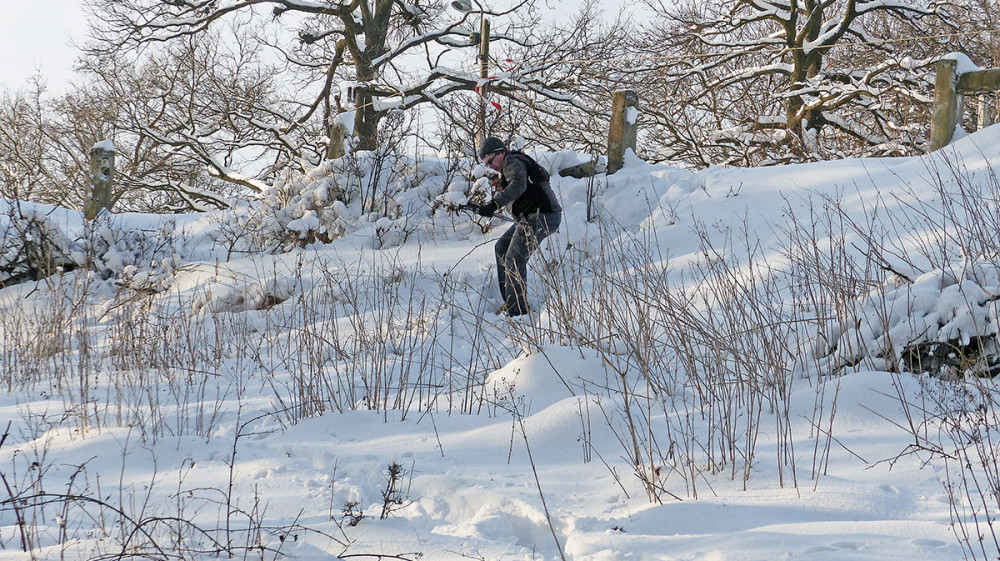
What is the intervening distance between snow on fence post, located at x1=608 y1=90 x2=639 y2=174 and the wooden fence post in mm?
3307

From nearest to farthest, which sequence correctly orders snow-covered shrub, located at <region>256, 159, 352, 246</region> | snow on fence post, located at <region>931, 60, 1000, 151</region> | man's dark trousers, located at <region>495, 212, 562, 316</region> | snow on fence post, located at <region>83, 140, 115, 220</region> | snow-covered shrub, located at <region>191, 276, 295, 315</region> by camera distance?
1. man's dark trousers, located at <region>495, 212, 562, 316</region>
2. snow-covered shrub, located at <region>191, 276, 295, 315</region>
3. snow on fence post, located at <region>931, 60, 1000, 151</region>
4. snow-covered shrub, located at <region>256, 159, 352, 246</region>
5. snow on fence post, located at <region>83, 140, 115, 220</region>

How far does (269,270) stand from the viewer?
28.0 feet

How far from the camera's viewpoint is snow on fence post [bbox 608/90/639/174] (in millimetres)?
9641

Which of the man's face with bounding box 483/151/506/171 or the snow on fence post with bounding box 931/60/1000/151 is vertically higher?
the snow on fence post with bounding box 931/60/1000/151

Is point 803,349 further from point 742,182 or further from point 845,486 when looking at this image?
point 742,182

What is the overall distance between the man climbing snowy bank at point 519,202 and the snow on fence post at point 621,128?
3.32 m

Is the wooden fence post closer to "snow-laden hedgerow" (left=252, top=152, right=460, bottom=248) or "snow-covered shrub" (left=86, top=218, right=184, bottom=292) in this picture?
"snow-laden hedgerow" (left=252, top=152, right=460, bottom=248)

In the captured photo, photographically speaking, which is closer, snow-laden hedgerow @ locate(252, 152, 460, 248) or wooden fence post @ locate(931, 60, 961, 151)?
wooden fence post @ locate(931, 60, 961, 151)

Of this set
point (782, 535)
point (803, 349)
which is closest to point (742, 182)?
point (803, 349)

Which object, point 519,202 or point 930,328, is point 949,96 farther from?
point 930,328

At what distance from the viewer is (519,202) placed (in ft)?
21.4

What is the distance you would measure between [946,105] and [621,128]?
11.4 ft

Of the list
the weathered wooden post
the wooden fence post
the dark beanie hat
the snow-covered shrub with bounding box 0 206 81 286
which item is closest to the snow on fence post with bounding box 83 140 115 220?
the snow-covered shrub with bounding box 0 206 81 286

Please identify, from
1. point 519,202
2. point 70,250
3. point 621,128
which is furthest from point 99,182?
point 621,128
